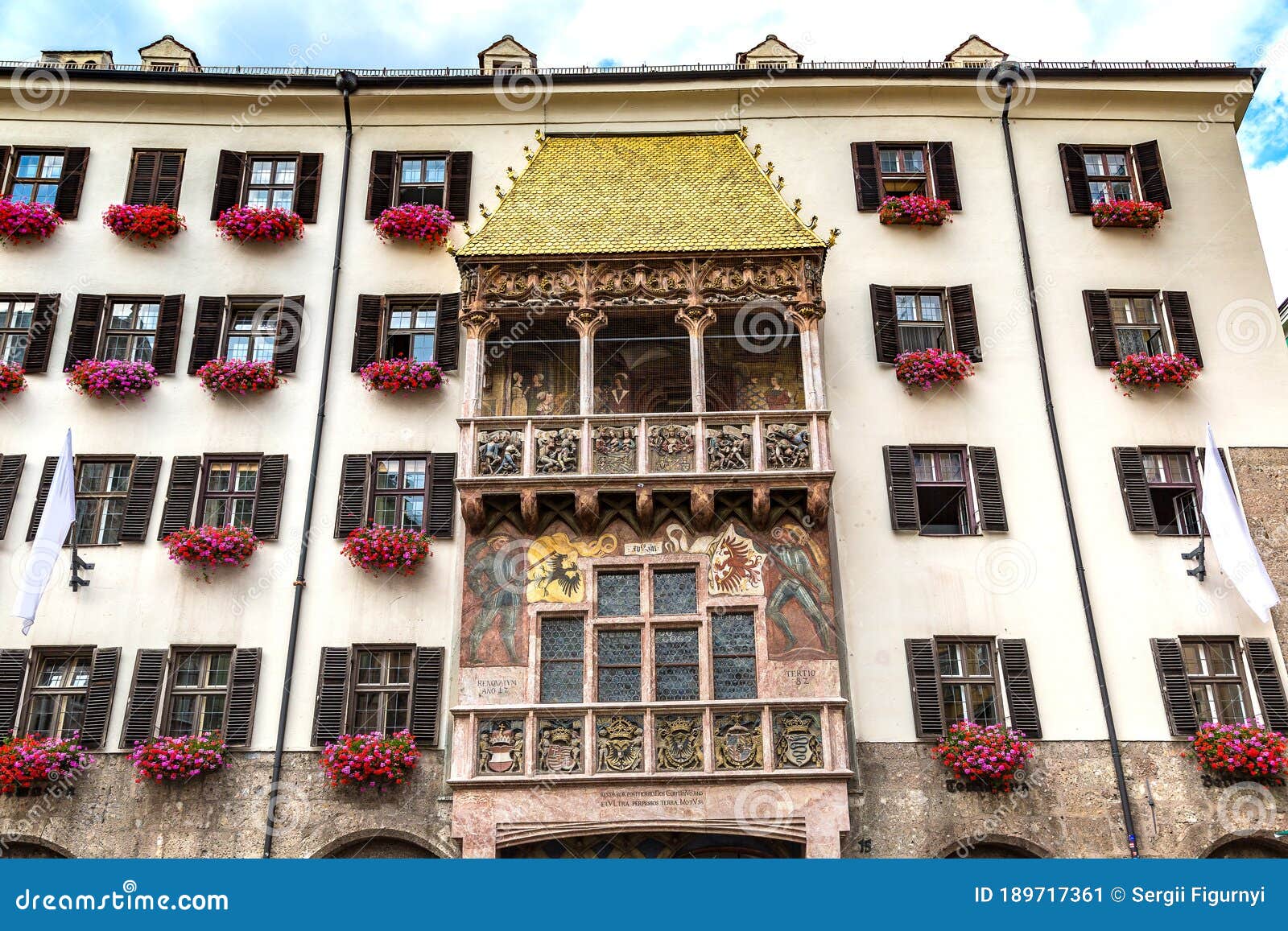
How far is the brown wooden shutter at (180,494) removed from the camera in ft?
65.3

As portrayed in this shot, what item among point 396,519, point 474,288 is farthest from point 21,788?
point 474,288

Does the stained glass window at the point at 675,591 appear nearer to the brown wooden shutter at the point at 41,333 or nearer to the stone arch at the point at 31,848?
the stone arch at the point at 31,848

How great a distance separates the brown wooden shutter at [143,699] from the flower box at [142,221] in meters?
8.07

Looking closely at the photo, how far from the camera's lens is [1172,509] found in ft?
67.0

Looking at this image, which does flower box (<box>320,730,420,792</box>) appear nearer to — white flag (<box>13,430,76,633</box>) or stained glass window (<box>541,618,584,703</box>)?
stained glass window (<box>541,618,584,703</box>)

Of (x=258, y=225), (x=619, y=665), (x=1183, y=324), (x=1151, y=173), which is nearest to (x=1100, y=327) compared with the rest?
(x=1183, y=324)

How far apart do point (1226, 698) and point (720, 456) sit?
9095 millimetres

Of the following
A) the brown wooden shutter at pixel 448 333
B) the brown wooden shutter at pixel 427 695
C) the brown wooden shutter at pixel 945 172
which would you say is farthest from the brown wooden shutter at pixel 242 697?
the brown wooden shutter at pixel 945 172

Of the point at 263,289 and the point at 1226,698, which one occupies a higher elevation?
the point at 263,289

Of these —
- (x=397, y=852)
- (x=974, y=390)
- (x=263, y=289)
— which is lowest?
(x=397, y=852)

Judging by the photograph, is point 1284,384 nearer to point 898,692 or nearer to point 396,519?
point 898,692

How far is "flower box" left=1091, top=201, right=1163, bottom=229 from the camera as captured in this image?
2227 cm

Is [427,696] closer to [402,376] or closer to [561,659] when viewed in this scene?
[561,659]

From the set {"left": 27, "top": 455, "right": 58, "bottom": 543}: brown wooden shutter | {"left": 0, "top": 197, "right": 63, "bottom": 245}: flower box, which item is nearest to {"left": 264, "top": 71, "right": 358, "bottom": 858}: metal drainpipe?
{"left": 27, "top": 455, "right": 58, "bottom": 543}: brown wooden shutter
